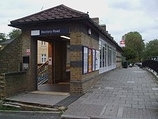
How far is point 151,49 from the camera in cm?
8731

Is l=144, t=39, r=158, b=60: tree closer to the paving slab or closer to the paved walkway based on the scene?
the paved walkway

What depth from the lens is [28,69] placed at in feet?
39.2

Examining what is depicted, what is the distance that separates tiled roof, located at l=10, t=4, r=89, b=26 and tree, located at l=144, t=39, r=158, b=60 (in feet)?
234

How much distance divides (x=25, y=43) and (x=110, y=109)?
584 centimetres

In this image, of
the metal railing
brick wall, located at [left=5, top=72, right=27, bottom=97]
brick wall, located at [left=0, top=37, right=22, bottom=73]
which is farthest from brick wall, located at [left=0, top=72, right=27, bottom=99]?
the metal railing

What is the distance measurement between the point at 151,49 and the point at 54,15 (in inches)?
3167

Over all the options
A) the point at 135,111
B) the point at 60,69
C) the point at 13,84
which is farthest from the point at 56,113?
the point at 60,69

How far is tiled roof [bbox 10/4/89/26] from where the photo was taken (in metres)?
11.0

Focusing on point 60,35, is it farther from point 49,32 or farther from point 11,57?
point 11,57

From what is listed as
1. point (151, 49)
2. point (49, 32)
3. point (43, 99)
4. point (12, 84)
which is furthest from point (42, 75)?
point (151, 49)

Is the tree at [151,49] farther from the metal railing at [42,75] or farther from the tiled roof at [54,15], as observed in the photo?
the tiled roof at [54,15]

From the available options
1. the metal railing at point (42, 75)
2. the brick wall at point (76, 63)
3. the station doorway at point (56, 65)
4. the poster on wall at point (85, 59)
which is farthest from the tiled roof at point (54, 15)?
the metal railing at point (42, 75)

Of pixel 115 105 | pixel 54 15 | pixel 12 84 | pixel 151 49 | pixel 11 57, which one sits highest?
pixel 151 49

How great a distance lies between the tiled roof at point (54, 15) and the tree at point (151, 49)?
71385 mm
